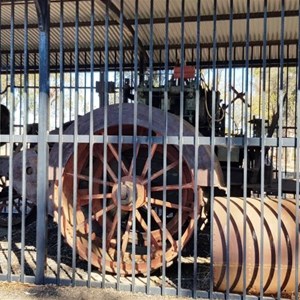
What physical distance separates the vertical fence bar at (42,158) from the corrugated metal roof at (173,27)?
1.94 m

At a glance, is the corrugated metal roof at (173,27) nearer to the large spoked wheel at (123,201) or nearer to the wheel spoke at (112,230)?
the large spoked wheel at (123,201)

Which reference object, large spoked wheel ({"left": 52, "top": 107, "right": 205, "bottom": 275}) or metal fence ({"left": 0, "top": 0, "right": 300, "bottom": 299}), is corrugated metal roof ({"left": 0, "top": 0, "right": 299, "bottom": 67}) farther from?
large spoked wheel ({"left": 52, "top": 107, "right": 205, "bottom": 275})

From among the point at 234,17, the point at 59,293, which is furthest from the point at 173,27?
the point at 59,293

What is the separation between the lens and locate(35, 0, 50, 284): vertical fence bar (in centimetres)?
503

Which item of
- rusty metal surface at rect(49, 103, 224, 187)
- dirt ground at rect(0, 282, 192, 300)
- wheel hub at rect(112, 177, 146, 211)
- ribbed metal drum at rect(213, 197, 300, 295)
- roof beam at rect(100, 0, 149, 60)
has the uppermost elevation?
roof beam at rect(100, 0, 149, 60)

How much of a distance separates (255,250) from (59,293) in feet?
6.48

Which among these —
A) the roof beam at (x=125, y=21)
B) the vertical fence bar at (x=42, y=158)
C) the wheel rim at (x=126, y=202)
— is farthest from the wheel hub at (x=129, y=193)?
the roof beam at (x=125, y=21)

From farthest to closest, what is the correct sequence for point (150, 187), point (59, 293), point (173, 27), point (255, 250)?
point (173, 27), point (150, 187), point (59, 293), point (255, 250)

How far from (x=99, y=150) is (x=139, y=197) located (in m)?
0.86

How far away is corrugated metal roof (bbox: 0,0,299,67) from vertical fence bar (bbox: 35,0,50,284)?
1.94m

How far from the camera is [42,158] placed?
506cm

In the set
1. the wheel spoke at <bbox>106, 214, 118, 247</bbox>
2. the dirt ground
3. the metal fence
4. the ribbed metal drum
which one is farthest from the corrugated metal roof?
the dirt ground

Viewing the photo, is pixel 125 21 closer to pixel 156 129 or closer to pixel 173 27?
pixel 173 27

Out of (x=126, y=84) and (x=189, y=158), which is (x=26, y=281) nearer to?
(x=189, y=158)
